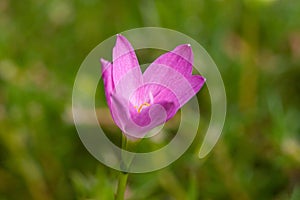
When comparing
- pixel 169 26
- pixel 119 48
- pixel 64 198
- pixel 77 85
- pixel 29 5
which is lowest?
pixel 64 198

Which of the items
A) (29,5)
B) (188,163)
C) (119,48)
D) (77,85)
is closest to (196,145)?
(188,163)

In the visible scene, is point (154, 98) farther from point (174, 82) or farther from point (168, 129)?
point (168, 129)

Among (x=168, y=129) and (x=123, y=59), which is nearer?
(x=123, y=59)

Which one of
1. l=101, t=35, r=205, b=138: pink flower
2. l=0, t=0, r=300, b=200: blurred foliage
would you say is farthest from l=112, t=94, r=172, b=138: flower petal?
l=0, t=0, r=300, b=200: blurred foliage

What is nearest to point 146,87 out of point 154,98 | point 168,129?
point 154,98

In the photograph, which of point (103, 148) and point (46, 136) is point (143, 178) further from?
point (46, 136)
